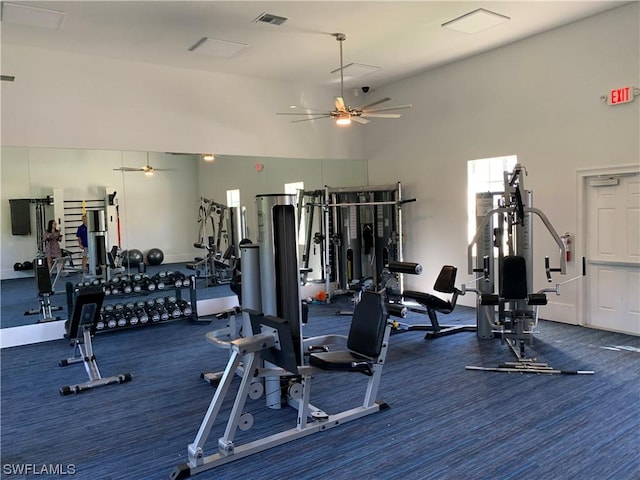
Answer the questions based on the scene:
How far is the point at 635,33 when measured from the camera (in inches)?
190

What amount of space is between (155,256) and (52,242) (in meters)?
1.18

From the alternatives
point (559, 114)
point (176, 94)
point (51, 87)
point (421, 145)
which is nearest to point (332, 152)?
point (421, 145)

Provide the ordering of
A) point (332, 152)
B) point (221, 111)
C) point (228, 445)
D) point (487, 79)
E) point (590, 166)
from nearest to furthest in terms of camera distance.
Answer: point (228, 445) < point (590, 166) < point (487, 79) < point (221, 111) < point (332, 152)

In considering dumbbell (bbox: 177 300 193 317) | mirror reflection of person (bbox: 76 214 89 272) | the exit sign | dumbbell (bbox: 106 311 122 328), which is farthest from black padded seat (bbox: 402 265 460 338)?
mirror reflection of person (bbox: 76 214 89 272)

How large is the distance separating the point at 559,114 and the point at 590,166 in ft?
2.38

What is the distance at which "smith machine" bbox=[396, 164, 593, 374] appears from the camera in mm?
4332

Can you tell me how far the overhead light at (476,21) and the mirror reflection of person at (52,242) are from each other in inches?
192

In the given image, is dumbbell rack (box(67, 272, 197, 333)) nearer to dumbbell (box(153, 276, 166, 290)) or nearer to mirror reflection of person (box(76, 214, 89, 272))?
dumbbell (box(153, 276, 166, 290))

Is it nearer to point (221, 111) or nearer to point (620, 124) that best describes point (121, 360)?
point (221, 111)

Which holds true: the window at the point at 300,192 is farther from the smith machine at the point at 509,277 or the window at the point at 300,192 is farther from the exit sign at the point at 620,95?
the exit sign at the point at 620,95

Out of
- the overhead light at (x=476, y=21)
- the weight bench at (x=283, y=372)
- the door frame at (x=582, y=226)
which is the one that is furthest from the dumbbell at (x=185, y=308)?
the door frame at (x=582, y=226)

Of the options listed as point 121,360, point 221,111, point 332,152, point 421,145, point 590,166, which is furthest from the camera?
point 332,152

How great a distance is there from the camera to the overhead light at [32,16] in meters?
4.39

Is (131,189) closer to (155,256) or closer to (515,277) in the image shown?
(155,256)
